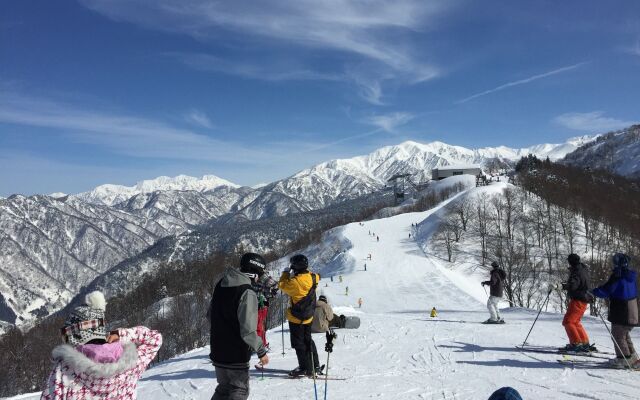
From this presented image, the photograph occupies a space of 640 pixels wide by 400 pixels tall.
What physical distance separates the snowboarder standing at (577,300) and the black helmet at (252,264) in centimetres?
720

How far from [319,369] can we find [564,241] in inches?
2801

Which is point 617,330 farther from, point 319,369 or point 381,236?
point 381,236

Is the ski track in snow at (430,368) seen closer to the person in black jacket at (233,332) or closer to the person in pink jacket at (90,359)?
the person in black jacket at (233,332)

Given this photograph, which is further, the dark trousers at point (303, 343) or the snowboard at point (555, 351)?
the snowboard at point (555, 351)

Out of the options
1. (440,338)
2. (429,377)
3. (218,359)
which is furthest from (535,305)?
(218,359)

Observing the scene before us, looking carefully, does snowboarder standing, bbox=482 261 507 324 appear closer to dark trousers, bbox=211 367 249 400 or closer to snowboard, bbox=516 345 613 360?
snowboard, bbox=516 345 613 360

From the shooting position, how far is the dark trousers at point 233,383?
17.3 ft

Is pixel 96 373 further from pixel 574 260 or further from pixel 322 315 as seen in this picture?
pixel 574 260

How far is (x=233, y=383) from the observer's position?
5270 millimetres

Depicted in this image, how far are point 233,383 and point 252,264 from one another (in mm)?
1578

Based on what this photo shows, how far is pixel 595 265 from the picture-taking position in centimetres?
4400

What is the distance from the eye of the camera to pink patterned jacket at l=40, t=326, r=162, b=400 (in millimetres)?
3355

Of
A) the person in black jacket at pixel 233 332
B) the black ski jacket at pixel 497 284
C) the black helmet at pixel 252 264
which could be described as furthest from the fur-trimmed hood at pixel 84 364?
the black ski jacket at pixel 497 284

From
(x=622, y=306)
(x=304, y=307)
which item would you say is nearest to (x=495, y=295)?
(x=622, y=306)
